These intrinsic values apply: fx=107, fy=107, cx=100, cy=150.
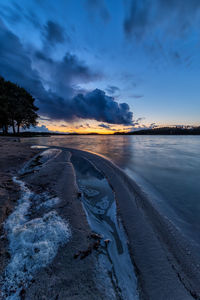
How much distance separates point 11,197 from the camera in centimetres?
281

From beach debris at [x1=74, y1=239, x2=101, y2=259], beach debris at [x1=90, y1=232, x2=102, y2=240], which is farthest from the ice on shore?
beach debris at [x1=90, y1=232, x2=102, y2=240]

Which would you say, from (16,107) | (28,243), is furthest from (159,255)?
(16,107)

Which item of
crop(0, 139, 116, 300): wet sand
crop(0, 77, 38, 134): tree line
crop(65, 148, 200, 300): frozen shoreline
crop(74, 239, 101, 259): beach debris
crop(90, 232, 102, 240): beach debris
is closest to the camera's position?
crop(0, 139, 116, 300): wet sand

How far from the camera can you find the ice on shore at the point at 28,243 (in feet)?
3.93

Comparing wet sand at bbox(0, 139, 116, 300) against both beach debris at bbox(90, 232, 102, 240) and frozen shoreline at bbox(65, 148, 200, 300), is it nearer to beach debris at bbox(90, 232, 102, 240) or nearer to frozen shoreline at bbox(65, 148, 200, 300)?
beach debris at bbox(90, 232, 102, 240)

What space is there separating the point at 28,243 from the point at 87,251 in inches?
36.0

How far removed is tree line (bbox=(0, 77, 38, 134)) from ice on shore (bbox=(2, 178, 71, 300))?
95.5 ft

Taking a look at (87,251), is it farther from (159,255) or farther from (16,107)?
(16,107)

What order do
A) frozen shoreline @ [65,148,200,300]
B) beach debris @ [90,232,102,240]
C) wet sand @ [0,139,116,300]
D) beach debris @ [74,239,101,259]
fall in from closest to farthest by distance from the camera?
wet sand @ [0,139,116,300] → frozen shoreline @ [65,148,200,300] → beach debris @ [74,239,101,259] → beach debris @ [90,232,102,240]

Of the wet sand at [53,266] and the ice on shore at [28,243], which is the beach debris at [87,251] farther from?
the ice on shore at [28,243]

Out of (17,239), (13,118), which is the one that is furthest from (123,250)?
(13,118)

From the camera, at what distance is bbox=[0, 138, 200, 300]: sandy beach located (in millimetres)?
1234

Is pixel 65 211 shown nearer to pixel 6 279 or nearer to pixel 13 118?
pixel 6 279

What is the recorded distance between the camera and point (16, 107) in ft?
85.3
